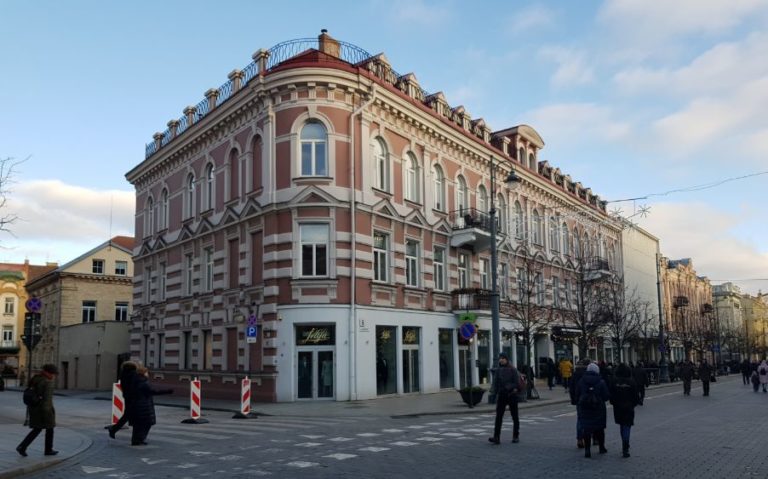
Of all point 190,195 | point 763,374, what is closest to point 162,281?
point 190,195

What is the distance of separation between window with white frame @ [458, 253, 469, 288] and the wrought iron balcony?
58cm

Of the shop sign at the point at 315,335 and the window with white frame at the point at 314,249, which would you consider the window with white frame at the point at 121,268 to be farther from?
the shop sign at the point at 315,335

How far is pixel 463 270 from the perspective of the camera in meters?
33.6

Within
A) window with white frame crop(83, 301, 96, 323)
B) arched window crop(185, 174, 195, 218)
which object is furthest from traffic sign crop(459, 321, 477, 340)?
window with white frame crop(83, 301, 96, 323)

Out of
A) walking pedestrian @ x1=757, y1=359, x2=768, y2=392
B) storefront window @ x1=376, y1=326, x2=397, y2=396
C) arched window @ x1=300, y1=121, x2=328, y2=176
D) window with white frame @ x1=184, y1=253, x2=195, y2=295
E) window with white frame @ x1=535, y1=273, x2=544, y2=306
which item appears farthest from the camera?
window with white frame @ x1=535, y1=273, x2=544, y2=306

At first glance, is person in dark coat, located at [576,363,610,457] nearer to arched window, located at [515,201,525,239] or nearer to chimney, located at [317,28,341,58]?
chimney, located at [317,28,341,58]

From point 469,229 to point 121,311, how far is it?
31791mm

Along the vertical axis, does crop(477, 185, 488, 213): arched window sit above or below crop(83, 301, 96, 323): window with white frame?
above

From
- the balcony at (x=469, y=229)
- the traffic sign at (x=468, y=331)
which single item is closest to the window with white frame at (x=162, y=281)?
the balcony at (x=469, y=229)

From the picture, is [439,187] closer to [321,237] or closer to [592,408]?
[321,237]

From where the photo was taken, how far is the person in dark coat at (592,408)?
11.7m

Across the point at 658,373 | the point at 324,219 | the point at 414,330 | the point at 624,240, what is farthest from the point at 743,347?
the point at 324,219

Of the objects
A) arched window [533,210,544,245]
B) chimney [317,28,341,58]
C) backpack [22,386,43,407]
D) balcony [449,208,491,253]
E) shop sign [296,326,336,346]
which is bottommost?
backpack [22,386,43,407]

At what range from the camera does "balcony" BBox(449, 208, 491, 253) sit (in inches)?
1260
